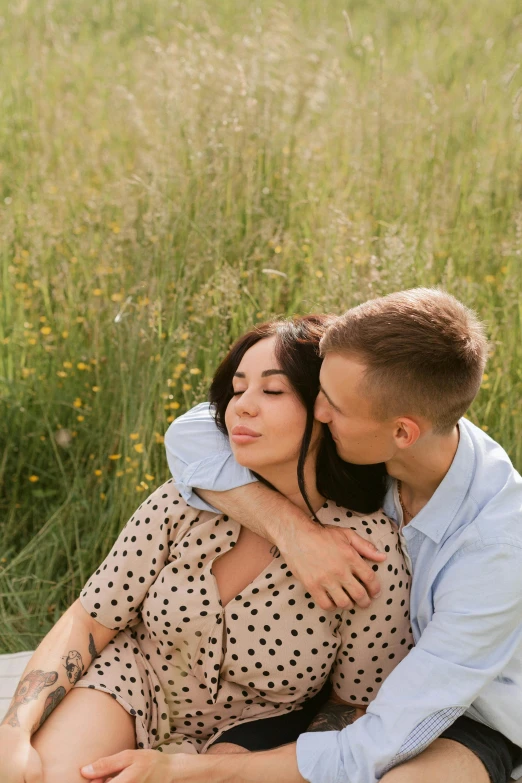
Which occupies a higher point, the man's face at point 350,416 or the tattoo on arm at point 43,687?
the man's face at point 350,416

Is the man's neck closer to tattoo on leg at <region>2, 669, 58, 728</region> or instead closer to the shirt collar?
the shirt collar

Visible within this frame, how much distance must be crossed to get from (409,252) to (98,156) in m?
2.20

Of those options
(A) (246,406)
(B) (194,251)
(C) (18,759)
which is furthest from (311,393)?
(B) (194,251)

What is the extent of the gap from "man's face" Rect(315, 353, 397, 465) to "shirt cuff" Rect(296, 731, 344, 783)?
0.63 metres

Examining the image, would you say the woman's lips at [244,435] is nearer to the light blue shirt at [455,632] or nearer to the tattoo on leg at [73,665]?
the light blue shirt at [455,632]

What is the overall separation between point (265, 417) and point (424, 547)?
50 cm

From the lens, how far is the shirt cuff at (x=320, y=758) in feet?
6.34

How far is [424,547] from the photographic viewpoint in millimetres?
2135

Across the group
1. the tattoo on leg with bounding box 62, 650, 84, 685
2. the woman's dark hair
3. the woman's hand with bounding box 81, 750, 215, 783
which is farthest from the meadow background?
the woman's hand with bounding box 81, 750, 215, 783

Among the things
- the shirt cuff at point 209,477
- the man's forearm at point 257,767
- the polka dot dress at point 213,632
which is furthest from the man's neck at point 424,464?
the man's forearm at point 257,767

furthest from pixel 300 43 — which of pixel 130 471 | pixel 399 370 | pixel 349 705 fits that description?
pixel 349 705

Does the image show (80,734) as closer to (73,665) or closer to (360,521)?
(73,665)

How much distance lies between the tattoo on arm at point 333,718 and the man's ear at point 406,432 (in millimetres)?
677

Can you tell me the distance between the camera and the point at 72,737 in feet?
6.67
